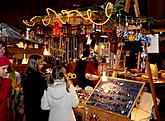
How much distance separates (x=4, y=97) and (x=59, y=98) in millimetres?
844

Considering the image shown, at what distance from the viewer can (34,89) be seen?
4.82m

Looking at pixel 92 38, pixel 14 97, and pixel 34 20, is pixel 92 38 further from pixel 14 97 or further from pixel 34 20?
pixel 14 97

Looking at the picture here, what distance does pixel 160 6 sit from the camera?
7.45 meters

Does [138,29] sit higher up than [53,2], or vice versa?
[53,2]

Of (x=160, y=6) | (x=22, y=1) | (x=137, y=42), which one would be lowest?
(x=137, y=42)

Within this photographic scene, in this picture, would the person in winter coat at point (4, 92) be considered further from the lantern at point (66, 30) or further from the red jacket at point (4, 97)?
the lantern at point (66, 30)

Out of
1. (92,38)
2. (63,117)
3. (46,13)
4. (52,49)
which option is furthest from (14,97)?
(52,49)

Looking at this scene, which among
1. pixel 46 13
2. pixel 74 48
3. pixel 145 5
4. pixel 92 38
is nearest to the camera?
pixel 46 13

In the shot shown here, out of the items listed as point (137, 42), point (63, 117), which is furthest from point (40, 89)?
point (137, 42)

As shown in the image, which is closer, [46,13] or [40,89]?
[40,89]

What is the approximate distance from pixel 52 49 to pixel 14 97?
479 cm

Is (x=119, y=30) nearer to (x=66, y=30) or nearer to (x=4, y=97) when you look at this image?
(x=4, y=97)

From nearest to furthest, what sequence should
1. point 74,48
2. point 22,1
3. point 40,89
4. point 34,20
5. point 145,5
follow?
point 40,89
point 34,20
point 145,5
point 74,48
point 22,1

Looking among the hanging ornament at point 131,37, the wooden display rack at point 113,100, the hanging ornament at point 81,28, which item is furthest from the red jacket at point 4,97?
the hanging ornament at point 81,28
